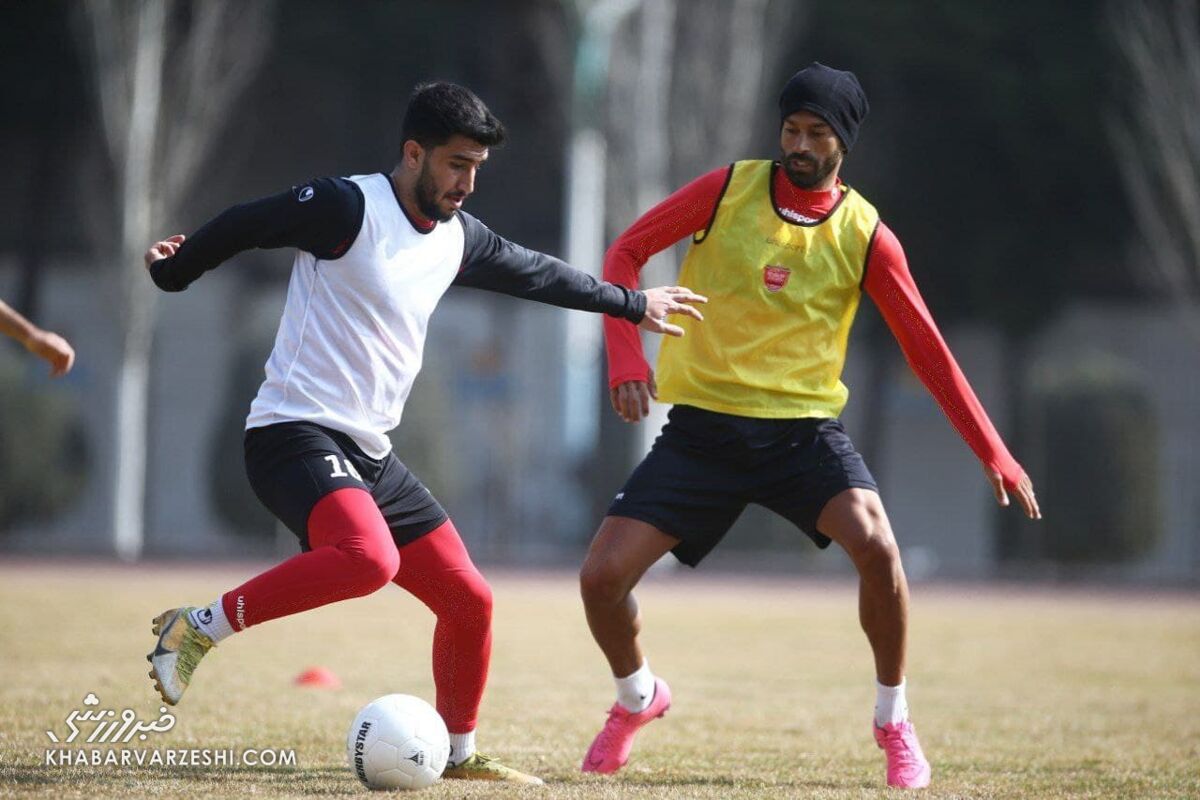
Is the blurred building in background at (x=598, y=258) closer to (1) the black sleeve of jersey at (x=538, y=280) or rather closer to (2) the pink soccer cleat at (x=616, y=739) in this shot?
(2) the pink soccer cleat at (x=616, y=739)

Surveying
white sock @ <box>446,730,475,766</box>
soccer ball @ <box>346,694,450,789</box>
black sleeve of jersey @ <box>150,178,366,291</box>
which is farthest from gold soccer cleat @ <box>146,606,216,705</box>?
black sleeve of jersey @ <box>150,178,366,291</box>

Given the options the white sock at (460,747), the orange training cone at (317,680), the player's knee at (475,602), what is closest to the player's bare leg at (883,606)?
the player's knee at (475,602)

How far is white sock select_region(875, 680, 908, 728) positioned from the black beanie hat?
200 cm

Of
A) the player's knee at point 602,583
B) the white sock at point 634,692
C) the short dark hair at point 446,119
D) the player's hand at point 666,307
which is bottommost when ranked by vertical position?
the white sock at point 634,692

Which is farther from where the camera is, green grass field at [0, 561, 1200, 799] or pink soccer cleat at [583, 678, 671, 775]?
pink soccer cleat at [583, 678, 671, 775]

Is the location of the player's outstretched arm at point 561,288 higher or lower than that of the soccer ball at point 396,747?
higher

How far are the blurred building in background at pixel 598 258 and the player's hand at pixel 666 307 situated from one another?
56.0ft

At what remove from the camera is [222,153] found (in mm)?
29766

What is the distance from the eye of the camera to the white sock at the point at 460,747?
599cm

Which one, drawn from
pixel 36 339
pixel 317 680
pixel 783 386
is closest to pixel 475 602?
pixel 783 386

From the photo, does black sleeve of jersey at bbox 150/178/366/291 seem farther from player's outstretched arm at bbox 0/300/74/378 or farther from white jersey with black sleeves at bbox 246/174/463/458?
player's outstretched arm at bbox 0/300/74/378

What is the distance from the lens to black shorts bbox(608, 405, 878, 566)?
6.21m

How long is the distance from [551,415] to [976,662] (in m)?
18.0

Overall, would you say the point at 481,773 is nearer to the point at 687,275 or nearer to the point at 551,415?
the point at 687,275
